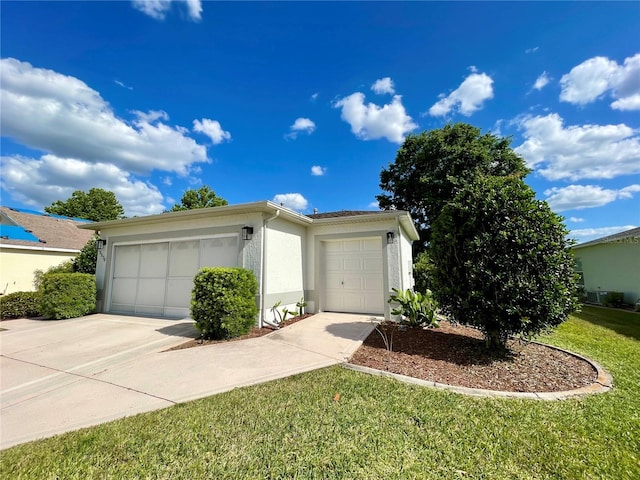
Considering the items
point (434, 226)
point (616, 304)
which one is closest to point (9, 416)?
point (434, 226)

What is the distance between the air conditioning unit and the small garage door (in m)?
12.8

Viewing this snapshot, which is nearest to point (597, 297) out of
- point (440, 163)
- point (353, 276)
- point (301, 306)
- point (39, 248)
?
point (440, 163)

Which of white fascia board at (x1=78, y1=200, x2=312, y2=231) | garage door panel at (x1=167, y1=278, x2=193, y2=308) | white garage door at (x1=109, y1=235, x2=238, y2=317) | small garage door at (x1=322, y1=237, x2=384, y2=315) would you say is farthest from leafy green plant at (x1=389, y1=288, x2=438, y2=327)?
garage door panel at (x1=167, y1=278, x2=193, y2=308)

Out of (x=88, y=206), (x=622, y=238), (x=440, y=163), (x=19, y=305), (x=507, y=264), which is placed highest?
(x=88, y=206)

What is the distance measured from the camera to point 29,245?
39.0 ft

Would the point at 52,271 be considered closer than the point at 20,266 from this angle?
No

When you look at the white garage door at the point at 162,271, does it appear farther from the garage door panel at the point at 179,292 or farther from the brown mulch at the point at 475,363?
the brown mulch at the point at 475,363

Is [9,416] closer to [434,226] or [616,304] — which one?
[434,226]

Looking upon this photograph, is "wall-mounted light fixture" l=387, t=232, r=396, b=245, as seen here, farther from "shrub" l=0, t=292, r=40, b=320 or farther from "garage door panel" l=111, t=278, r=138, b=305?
"shrub" l=0, t=292, r=40, b=320

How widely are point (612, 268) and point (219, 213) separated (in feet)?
58.5

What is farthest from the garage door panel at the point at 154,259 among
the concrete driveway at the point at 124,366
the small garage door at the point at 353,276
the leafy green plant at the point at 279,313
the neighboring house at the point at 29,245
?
the neighboring house at the point at 29,245

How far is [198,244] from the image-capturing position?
8180mm

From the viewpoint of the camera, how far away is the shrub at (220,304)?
575cm

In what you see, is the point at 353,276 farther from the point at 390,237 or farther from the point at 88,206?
the point at 88,206
